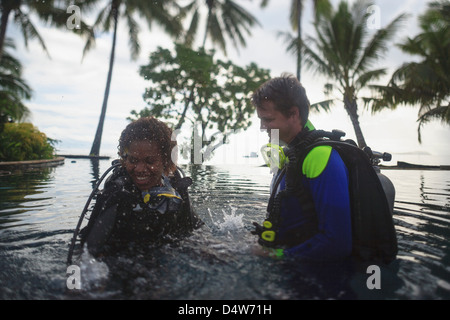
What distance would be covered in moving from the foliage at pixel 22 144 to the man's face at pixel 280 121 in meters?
12.3

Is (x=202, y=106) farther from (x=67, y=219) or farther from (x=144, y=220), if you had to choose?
(x=144, y=220)

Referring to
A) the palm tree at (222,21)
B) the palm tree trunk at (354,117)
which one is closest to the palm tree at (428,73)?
the palm tree trunk at (354,117)

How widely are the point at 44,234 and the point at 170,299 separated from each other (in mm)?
2237

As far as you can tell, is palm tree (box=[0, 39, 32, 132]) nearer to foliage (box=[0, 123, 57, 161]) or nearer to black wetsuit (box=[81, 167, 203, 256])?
foliage (box=[0, 123, 57, 161])

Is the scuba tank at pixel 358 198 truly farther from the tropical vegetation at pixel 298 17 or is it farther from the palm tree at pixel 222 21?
the palm tree at pixel 222 21

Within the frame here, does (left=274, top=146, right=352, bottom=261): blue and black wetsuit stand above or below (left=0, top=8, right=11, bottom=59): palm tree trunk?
below

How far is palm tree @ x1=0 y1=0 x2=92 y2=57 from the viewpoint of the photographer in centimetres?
1598

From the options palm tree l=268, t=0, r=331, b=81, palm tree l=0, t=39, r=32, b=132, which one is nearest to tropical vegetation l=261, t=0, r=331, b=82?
palm tree l=268, t=0, r=331, b=81

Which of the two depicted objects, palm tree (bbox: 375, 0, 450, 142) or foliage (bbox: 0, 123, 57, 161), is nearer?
foliage (bbox: 0, 123, 57, 161)

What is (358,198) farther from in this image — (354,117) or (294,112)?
(354,117)

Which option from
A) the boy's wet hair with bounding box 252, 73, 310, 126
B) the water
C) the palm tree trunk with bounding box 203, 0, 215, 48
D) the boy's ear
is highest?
the palm tree trunk with bounding box 203, 0, 215, 48

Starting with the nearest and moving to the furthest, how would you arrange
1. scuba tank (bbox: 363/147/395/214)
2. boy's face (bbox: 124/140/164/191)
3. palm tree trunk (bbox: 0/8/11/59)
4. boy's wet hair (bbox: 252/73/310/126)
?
boy's wet hair (bbox: 252/73/310/126) → boy's face (bbox: 124/140/164/191) → scuba tank (bbox: 363/147/395/214) → palm tree trunk (bbox: 0/8/11/59)
